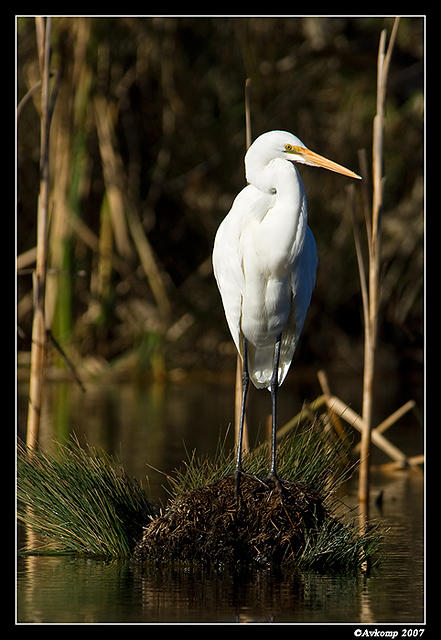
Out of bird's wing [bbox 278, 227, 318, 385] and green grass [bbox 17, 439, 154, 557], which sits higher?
bird's wing [bbox 278, 227, 318, 385]

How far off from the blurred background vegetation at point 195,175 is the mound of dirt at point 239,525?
7.04 meters

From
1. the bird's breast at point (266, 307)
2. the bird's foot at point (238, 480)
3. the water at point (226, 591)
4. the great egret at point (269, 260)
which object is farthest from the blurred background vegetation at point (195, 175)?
the bird's foot at point (238, 480)

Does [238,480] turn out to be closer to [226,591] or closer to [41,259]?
[226,591]

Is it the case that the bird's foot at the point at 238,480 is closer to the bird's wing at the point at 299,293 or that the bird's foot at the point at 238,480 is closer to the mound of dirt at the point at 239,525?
the mound of dirt at the point at 239,525

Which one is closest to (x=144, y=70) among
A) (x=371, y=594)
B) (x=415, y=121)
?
(x=415, y=121)

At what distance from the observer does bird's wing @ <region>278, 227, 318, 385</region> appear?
507 centimetres

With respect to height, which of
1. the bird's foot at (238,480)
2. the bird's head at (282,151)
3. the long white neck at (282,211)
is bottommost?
the bird's foot at (238,480)

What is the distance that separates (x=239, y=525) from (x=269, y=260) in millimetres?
1199

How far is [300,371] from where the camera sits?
531 inches

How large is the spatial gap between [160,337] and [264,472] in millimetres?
7441

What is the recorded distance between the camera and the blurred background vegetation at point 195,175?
12078 mm

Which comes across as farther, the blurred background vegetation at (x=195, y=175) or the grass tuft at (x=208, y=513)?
the blurred background vegetation at (x=195, y=175)

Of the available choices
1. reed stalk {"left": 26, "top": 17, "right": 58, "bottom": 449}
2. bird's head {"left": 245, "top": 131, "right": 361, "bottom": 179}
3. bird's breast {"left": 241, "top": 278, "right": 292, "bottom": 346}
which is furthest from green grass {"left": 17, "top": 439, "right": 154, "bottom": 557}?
bird's head {"left": 245, "top": 131, "right": 361, "bottom": 179}

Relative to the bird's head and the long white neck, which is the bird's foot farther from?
the bird's head
